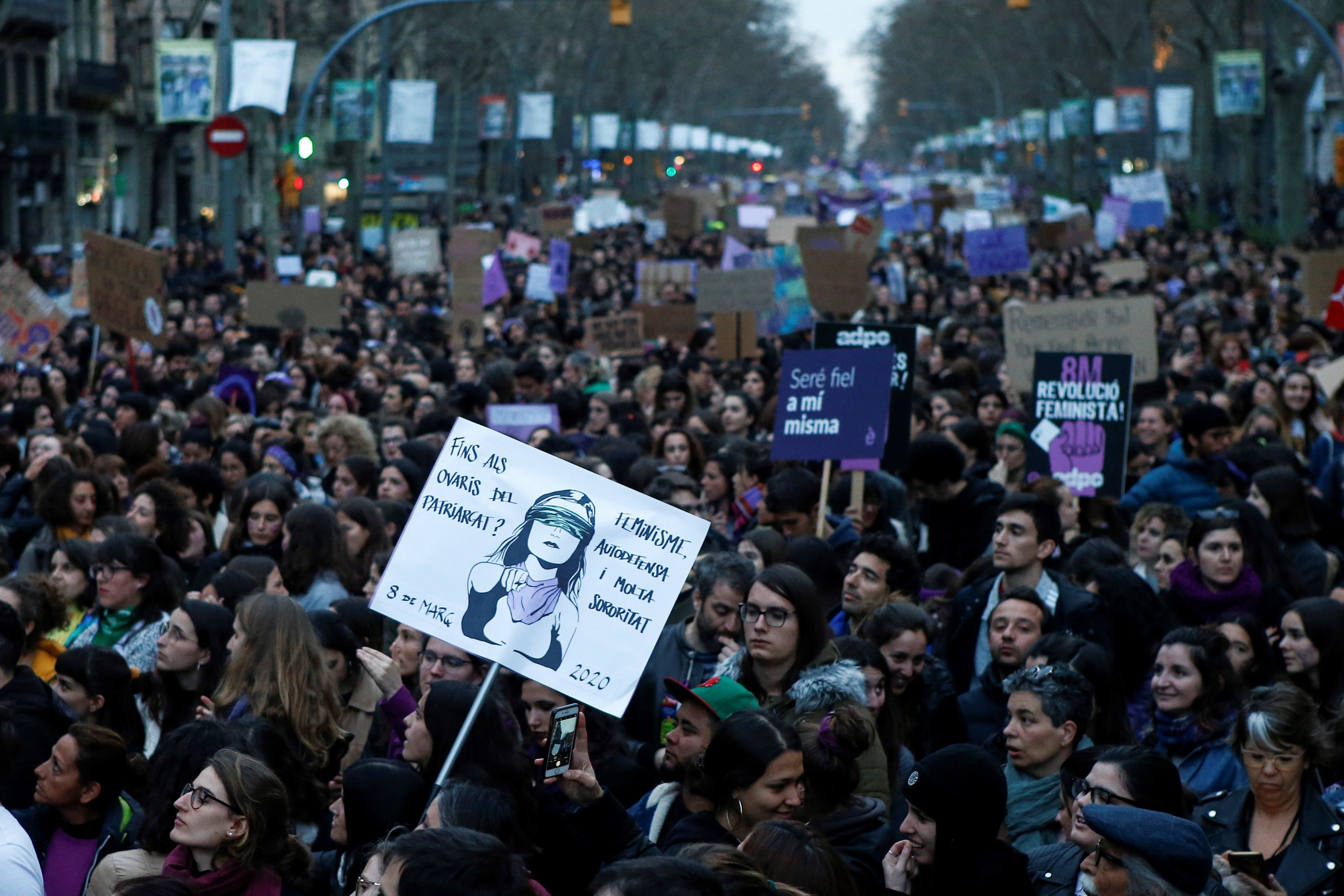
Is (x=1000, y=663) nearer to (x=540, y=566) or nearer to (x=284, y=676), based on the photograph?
(x=540, y=566)

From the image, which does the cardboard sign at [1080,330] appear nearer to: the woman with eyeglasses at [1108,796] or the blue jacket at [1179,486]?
the blue jacket at [1179,486]

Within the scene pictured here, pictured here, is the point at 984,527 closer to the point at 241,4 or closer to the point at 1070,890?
the point at 1070,890

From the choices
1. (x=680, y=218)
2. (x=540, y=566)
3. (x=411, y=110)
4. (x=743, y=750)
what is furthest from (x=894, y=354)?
(x=680, y=218)

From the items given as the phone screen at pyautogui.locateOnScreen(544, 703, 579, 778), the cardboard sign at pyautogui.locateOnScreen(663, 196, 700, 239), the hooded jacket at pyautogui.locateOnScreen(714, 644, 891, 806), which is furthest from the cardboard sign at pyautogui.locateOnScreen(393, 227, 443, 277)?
the phone screen at pyautogui.locateOnScreen(544, 703, 579, 778)

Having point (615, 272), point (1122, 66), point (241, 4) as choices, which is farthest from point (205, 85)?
point (1122, 66)

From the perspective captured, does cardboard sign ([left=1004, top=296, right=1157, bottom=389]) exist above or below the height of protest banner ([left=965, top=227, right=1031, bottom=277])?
below

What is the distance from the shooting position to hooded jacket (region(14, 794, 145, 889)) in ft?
14.9

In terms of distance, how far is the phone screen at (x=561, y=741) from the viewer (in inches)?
158

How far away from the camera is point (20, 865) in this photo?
3836 millimetres

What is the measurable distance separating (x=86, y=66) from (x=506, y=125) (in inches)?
507

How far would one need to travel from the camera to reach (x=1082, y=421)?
9016mm

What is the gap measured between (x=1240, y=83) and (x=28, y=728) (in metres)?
33.8

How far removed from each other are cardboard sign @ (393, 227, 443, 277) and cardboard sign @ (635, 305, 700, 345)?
8.04m

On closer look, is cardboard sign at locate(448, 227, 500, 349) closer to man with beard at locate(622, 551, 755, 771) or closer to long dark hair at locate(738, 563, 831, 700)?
man with beard at locate(622, 551, 755, 771)
